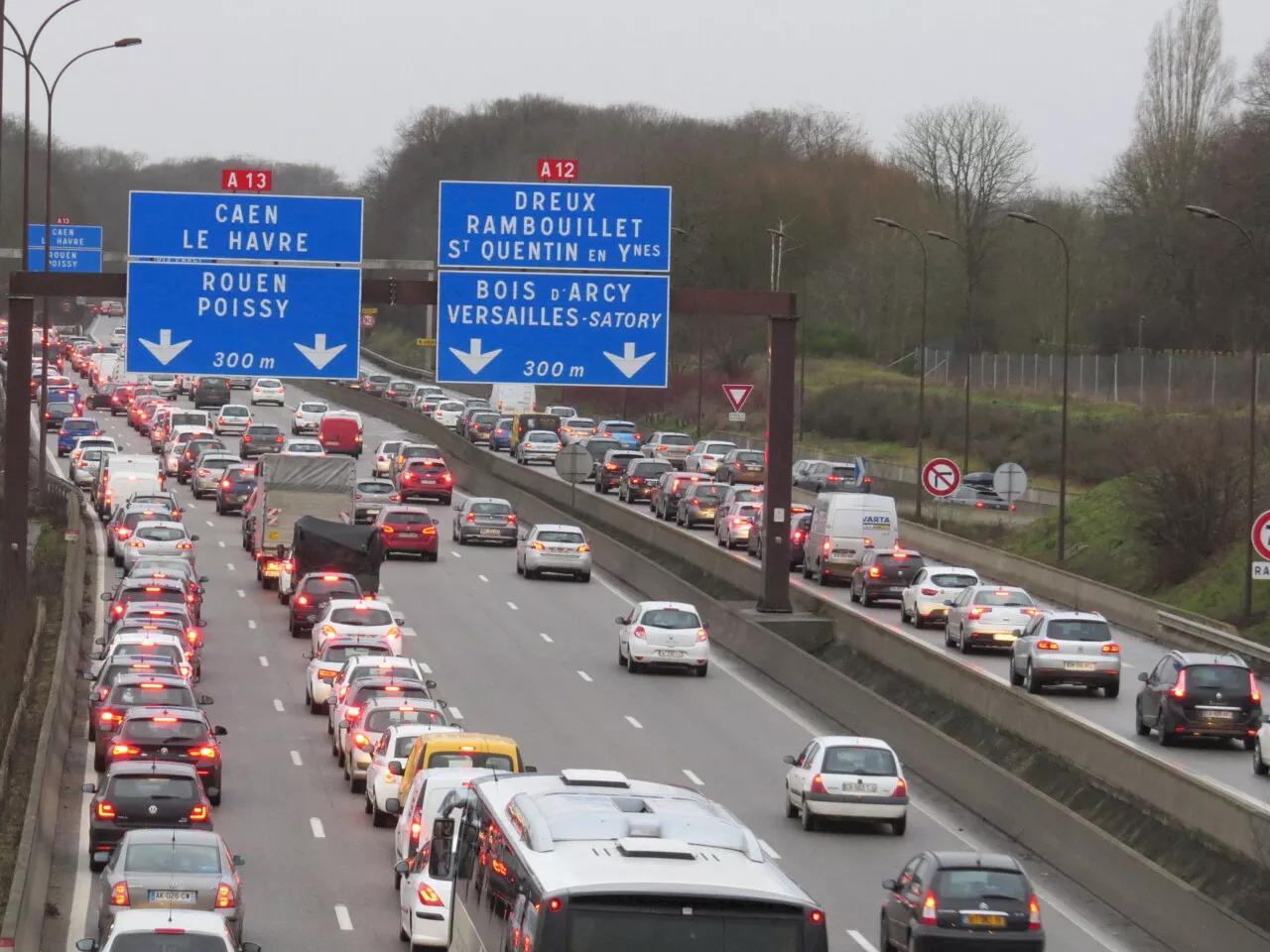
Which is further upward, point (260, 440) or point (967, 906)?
point (260, 440)

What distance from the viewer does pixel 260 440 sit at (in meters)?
79.9

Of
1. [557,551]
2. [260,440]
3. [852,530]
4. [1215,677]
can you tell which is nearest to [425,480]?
[260,440]

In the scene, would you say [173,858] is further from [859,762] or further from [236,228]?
[236,228]

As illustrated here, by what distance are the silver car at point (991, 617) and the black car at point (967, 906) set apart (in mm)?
20625

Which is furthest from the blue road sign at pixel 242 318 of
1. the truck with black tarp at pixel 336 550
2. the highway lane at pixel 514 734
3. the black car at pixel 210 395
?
the black car at pixel 210 395

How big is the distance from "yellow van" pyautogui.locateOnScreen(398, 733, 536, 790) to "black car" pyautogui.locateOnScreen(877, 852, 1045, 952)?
5.12 meters

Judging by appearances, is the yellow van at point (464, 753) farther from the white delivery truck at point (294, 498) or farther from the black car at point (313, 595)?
the white delivery truck at point (294, 498)

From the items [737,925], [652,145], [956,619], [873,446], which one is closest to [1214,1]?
[873,446]

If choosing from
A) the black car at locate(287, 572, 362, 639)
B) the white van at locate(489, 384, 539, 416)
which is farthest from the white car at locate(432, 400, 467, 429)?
the black car at locate(287, 572, 362, 639)

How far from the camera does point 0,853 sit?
912 inches

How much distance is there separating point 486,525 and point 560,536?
24.2ft

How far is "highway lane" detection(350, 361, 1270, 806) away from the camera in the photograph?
30.2 meters

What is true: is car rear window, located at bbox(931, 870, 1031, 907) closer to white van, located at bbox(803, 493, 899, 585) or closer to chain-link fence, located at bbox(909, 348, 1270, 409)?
white van, located at bbox(803, 493, 899, 585)

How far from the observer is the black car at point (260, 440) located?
79.6m
